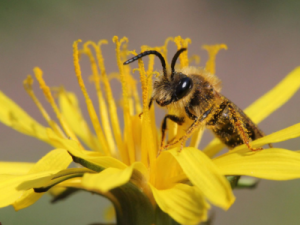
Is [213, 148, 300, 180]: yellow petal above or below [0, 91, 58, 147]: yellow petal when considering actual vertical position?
below

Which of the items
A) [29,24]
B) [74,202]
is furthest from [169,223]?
[29,24]

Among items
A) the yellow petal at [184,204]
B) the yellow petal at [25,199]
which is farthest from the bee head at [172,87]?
the yellow petal at [25,199]

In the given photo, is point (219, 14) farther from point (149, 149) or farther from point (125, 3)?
point (149, 149)

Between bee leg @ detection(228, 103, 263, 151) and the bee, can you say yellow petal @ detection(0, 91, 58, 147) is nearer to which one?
the bee

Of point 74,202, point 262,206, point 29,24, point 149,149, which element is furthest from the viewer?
point 29,24

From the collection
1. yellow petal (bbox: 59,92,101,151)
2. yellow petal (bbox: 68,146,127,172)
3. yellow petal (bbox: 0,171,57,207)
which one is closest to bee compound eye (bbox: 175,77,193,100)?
yellow petal (bbox: 68,146,127,172)

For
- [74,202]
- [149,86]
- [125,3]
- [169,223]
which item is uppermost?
[125,3]
